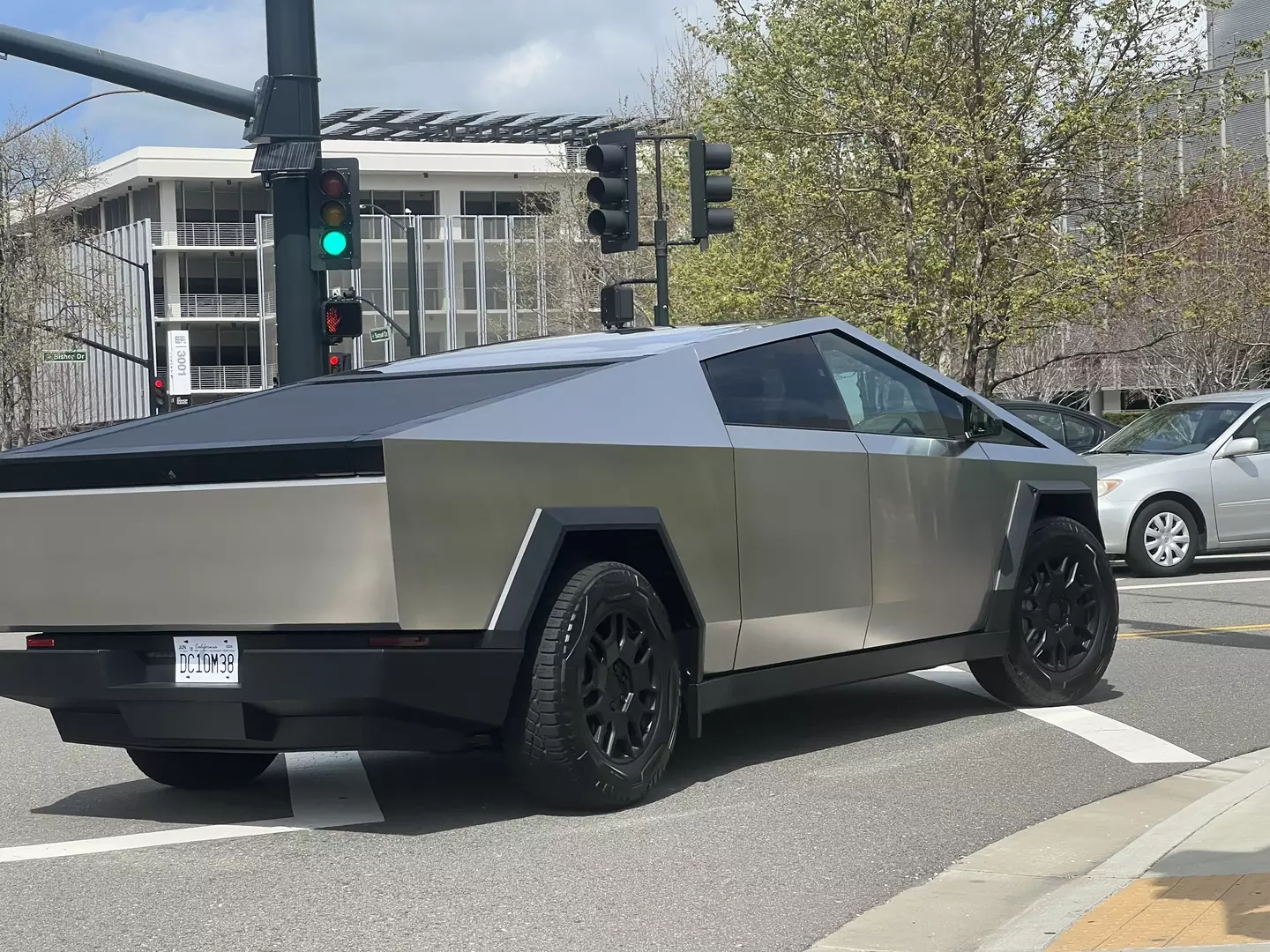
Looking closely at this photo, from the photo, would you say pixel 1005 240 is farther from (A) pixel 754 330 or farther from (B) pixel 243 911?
(B) pixel 243 911

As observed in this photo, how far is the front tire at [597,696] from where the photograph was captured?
5.62 metres

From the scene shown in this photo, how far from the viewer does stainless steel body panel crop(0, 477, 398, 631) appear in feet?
17.2

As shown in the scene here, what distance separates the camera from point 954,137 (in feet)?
80.3

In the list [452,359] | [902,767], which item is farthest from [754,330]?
[902,767]

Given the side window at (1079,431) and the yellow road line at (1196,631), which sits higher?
the side window at (1079,431)

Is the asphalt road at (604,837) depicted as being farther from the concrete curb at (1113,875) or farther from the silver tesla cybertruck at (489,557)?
the concrete curb at (1113,875)

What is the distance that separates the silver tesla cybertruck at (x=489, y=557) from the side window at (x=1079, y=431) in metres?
12.3

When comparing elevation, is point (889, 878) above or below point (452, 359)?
below

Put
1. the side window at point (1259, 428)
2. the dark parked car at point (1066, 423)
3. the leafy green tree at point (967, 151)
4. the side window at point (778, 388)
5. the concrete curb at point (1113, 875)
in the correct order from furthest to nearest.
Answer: the leafy green tree at point (967, 151), the dark parked car at point (1066, 423), the side window at point (1259, 428), the side window at point (778, 388), the concrete curb at point (1113, 875)

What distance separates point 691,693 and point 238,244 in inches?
3226

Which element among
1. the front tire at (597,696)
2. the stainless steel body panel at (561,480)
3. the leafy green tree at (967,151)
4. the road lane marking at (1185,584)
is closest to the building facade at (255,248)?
the leafy green tree at (967,151)

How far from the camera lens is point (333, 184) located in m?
14.3

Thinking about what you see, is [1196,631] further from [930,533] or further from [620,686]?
[620,686]

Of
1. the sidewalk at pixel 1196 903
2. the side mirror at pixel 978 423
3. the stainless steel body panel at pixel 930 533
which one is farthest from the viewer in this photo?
the side mirror at pixel 978 423
